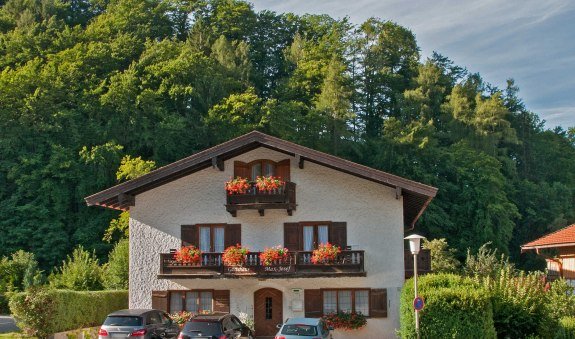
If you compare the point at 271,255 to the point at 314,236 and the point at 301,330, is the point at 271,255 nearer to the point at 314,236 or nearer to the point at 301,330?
the point at 314,236

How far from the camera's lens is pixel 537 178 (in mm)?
76062

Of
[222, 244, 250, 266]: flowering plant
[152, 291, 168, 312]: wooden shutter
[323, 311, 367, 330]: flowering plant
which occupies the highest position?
[222, 244, 250, 266]: flowering plant

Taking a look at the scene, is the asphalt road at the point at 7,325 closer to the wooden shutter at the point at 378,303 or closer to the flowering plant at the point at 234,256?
the flowering plant at the point at 234,256

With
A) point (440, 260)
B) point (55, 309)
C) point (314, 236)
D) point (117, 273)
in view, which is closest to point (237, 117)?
point (440, 260)

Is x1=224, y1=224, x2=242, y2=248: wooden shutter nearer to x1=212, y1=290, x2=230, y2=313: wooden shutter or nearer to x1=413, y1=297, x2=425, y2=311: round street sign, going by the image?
x1=212, y1=290, x2=230, y2=313: wooden shutter

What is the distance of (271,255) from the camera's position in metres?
29.9

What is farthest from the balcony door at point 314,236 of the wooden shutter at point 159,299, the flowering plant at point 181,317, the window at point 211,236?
the wooden shutter at point 159,299

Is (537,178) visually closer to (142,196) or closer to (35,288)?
(142,196)

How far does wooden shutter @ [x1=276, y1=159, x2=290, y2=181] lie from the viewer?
31.9 meters

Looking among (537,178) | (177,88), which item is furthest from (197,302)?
(537,178)

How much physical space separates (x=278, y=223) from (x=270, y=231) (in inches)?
18.1

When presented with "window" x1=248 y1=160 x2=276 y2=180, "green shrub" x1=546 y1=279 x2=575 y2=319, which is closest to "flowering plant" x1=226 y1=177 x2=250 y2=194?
"window" x1=248 y1=160 x2=276 y2=180

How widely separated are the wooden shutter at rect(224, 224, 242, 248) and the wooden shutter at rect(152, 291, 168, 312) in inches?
127

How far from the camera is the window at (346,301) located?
30859 millimetres
